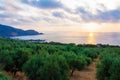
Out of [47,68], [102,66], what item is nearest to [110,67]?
[102,66]

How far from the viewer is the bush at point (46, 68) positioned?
29.2 m

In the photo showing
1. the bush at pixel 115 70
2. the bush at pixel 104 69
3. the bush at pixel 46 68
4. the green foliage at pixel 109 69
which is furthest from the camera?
the bush at pixel 104 69

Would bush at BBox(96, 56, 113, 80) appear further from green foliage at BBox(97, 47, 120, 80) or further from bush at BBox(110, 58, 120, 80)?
bush at BBox(110, 58, 120, 80)

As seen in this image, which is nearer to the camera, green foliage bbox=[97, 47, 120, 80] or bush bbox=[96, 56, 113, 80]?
green foliage bbox=[97, 47, 120, 80]

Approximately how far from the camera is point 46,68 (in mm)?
29328

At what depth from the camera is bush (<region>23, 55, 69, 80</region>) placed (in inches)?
1149

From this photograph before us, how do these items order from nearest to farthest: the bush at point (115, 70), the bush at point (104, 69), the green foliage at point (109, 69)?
the bush at point (115, 70), the green foliage at point (109, 69), the bush at point (104, 69)

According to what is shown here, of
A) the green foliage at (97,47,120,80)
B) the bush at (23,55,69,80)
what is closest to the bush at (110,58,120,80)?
the green foliage at (97,47,120,80)

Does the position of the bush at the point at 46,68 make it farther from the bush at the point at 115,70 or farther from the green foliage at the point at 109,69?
the bush at the point at 115,70

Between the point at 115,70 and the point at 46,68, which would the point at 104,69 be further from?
the point at 46,68

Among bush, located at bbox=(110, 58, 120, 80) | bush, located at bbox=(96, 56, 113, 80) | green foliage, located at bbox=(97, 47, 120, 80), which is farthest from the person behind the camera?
bush, located at bbox=(96, 56, 113, 80)

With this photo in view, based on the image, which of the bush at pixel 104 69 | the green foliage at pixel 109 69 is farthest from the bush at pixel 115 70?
the bush at pixel 104 69

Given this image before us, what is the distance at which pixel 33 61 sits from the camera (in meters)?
31.9

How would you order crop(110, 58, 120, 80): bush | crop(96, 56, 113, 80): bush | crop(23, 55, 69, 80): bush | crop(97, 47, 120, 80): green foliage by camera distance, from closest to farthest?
crop(110, 58, 120, 80): bush, crop(97, 47, 120, 80): green foliage, crop(23, 55, 69, 80): bush, crop(96, 56, 113, 80): bush
